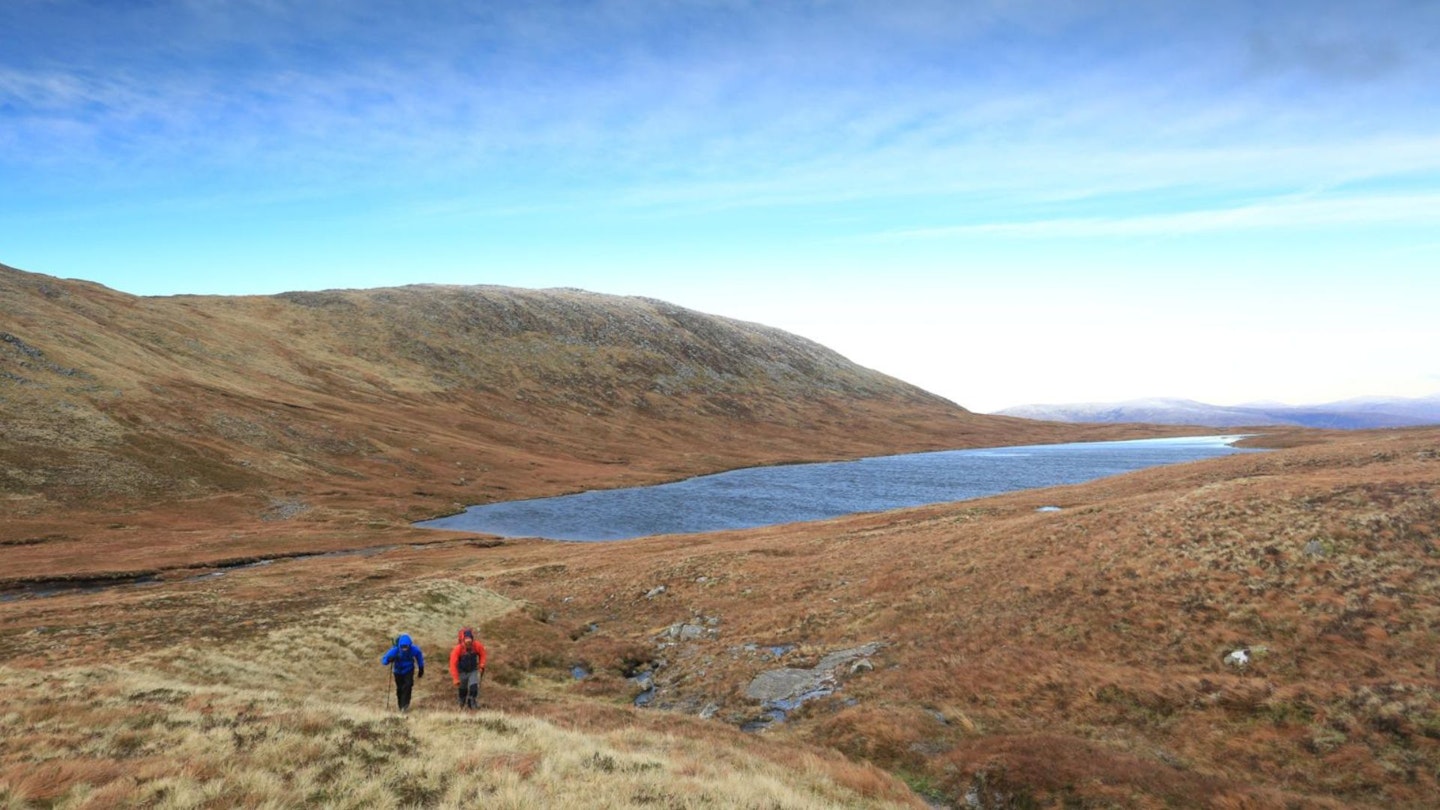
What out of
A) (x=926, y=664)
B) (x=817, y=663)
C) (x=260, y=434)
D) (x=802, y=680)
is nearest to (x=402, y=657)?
(x=802, y=680)

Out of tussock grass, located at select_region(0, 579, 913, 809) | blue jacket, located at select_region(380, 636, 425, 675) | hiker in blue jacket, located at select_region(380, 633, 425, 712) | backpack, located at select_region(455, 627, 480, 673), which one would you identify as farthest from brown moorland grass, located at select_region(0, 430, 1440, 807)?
backpack, located at select_region(455, 627, 480, 673)

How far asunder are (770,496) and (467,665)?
293 feet

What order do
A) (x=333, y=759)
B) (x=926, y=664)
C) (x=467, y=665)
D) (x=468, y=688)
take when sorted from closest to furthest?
(x=333, y=759) → (x=467, y=665) → (x=468, y=688) → (x=926, y=664)

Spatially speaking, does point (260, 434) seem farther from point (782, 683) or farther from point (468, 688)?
point (782, 683)

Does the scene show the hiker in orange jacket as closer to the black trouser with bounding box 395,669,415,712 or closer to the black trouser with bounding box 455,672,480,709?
the black trouser with bounding box 455,672,480,709

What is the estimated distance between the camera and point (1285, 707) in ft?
54.6

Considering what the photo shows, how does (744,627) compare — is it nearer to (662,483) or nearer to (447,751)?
(447,751)

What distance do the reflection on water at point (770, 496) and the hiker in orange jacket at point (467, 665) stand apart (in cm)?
5741

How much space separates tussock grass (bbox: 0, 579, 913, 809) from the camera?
11039 millimetres

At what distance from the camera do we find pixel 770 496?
108 metres

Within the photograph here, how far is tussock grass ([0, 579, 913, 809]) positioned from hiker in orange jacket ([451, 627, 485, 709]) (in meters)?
1.74

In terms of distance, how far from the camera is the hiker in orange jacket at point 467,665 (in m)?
20.5

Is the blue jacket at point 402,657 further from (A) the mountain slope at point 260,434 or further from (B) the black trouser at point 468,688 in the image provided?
(A) the mountain slope at point 260,434

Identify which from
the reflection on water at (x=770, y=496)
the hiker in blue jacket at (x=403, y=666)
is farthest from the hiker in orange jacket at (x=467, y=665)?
the reflection on water at (x=770, y=496)
